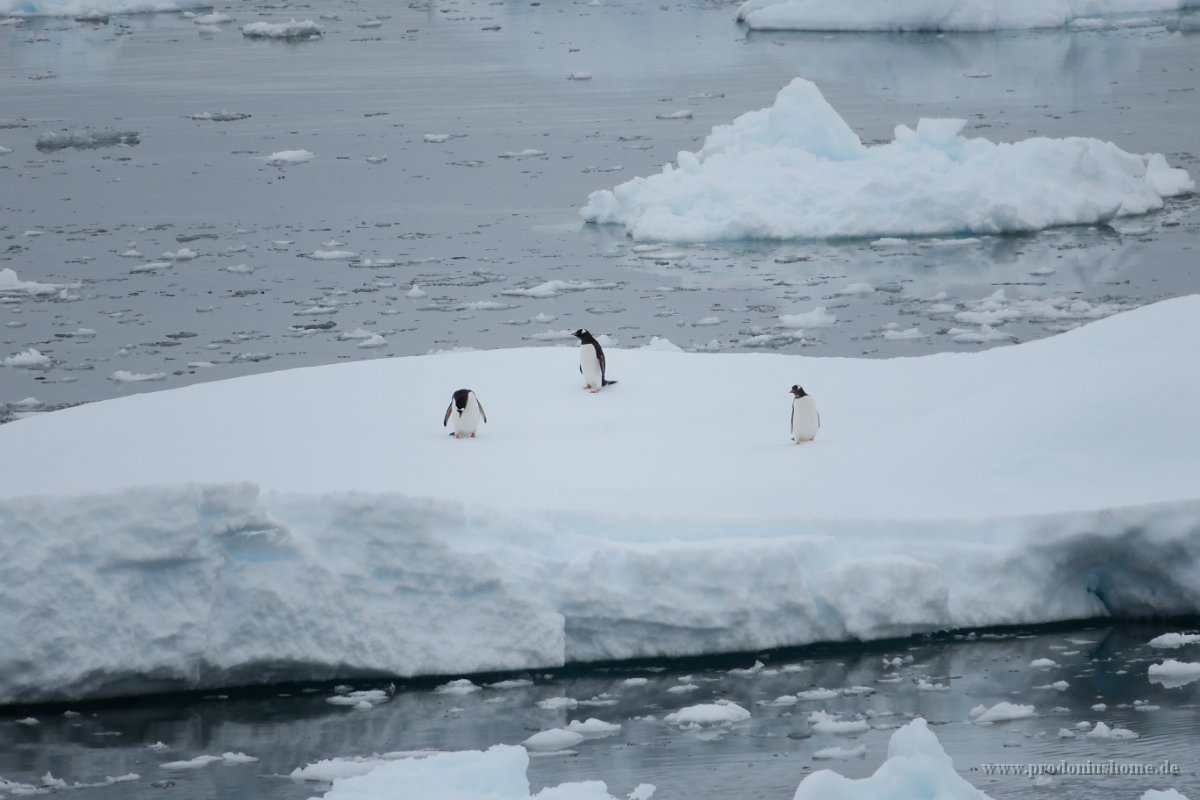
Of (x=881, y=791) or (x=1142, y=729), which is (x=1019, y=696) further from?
(x=881, y=791)

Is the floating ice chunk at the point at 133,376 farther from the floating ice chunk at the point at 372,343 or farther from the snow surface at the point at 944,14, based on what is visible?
the snow surface at the point at 944,14

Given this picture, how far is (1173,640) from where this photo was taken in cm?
700

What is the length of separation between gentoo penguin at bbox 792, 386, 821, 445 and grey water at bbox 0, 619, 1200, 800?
1.49 meters

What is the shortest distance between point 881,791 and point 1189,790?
1255 millimetres

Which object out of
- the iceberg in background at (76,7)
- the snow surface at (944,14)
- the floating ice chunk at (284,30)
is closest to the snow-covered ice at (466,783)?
the snow surface at (944,14)

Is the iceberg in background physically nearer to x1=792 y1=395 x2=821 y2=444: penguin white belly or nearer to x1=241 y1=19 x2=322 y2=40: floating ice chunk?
x1=241 y1=19 x2=322 y2=40: floating ice chunk

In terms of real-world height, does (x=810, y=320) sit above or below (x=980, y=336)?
above

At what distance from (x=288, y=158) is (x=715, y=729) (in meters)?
18.0

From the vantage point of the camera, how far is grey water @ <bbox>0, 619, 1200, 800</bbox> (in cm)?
589

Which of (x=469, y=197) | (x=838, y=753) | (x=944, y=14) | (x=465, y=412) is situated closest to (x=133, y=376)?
(x=465, y=412)

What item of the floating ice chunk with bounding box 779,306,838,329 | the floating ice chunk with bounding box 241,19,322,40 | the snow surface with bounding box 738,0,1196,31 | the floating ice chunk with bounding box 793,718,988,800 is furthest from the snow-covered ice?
the floating ice chunk with bounding box 241,19,322,40

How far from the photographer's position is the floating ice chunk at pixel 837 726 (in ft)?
20.4

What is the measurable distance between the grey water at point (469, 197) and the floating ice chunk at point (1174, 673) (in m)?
6.09

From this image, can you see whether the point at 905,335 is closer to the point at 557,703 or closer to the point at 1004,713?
the point at 1004,713
